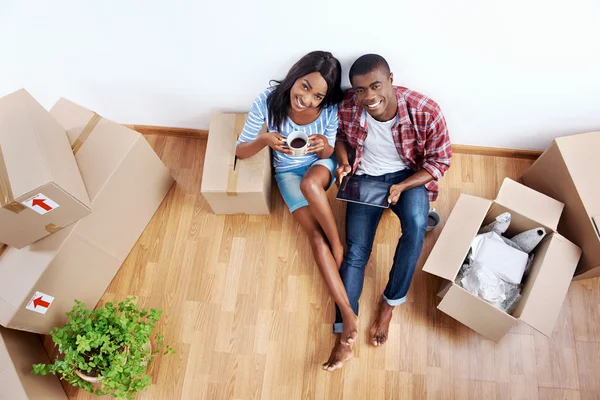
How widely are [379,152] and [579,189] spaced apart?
73cm

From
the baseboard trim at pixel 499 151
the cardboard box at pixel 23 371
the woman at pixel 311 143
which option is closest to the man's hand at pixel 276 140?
the woman at pixel 311 143

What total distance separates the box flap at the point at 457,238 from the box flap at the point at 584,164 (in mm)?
347

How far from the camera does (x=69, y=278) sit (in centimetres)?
161

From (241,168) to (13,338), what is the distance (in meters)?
1.03

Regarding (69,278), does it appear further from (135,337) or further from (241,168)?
(241,168)

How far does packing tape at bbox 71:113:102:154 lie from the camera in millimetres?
1569

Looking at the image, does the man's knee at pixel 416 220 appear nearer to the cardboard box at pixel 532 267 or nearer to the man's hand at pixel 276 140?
the cardboard box at pixel 532 267

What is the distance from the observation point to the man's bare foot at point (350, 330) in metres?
1.62

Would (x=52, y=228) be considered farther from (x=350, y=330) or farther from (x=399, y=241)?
(x=399, y=241)

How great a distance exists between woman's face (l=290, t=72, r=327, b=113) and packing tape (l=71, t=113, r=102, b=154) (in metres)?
0.77

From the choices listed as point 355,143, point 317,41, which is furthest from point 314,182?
point 317,41

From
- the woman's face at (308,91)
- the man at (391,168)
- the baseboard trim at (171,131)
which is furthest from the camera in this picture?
the baseboard trim at (171,131)

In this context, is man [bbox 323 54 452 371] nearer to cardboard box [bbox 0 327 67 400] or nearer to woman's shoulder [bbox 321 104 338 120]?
woman's shoulder [bbox 321 104 338 120]

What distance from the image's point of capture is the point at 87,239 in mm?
1606
